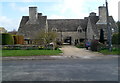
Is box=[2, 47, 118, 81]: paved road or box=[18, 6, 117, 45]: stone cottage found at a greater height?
box=[18, 6, 117, 45]: stone cottage

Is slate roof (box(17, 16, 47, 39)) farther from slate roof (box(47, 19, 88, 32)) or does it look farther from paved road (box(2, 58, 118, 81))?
paved road (box(2, 58, 118, 81))

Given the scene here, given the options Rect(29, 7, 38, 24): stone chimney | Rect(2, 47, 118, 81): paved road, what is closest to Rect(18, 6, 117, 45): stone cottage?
Rect(29, 7, 38, 24): stone chimney

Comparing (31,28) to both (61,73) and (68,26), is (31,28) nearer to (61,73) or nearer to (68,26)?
(68,26)

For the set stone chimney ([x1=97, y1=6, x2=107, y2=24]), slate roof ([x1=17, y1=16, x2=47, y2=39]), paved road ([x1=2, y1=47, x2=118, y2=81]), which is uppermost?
stone chimney ([x1=97, y1=6, x2=107, y2=24])

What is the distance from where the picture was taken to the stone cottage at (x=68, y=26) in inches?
2021

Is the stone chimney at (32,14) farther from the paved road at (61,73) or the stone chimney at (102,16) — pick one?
the paved road at (61,73)

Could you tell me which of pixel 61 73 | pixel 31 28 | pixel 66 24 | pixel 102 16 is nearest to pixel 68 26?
pixel 66 24

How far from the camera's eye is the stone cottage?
5134cm

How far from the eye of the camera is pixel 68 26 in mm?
58469

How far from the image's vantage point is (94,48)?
89.2ft

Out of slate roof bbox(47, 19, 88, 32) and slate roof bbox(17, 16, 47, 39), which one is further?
slate roof bbox(47, 19, 88, 32)

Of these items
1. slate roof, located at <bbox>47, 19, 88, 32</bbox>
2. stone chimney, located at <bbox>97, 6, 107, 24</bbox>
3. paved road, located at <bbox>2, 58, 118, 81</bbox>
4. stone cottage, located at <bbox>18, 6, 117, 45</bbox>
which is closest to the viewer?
paved road, located at <bbox>2, 58, 118, 81</bbox>

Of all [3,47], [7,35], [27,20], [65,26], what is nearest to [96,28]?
[65,26]

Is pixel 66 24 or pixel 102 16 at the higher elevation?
pixel 102 16
